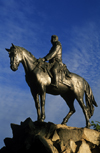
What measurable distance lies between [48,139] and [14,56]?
3.21 metres

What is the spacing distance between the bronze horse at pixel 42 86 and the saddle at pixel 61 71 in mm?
100


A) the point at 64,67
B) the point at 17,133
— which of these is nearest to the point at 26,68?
the point at 64,67

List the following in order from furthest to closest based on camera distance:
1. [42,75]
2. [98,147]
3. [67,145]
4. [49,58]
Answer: [49,58]
[42,75]
[98,147]
[67,145]

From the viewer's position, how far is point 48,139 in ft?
23.8

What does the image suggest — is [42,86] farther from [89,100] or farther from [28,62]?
[89,100]

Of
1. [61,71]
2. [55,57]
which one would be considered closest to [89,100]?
[61,71]

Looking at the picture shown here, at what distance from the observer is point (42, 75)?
827 centimetres

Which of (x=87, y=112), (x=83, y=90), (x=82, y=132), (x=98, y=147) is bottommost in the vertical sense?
(x=98, y=147)

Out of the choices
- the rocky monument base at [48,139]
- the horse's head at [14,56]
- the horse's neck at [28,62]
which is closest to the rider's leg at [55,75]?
the horse's neck at [28,62]

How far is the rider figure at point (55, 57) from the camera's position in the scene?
851 cm

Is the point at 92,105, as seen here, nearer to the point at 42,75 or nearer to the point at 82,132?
the point at 82,132

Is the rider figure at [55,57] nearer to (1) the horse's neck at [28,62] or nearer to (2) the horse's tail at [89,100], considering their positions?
(1) the horse's neck at [28,62]

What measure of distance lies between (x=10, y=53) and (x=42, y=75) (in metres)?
1.46

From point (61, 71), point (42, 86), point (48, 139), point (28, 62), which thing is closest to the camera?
point (48, 139)
